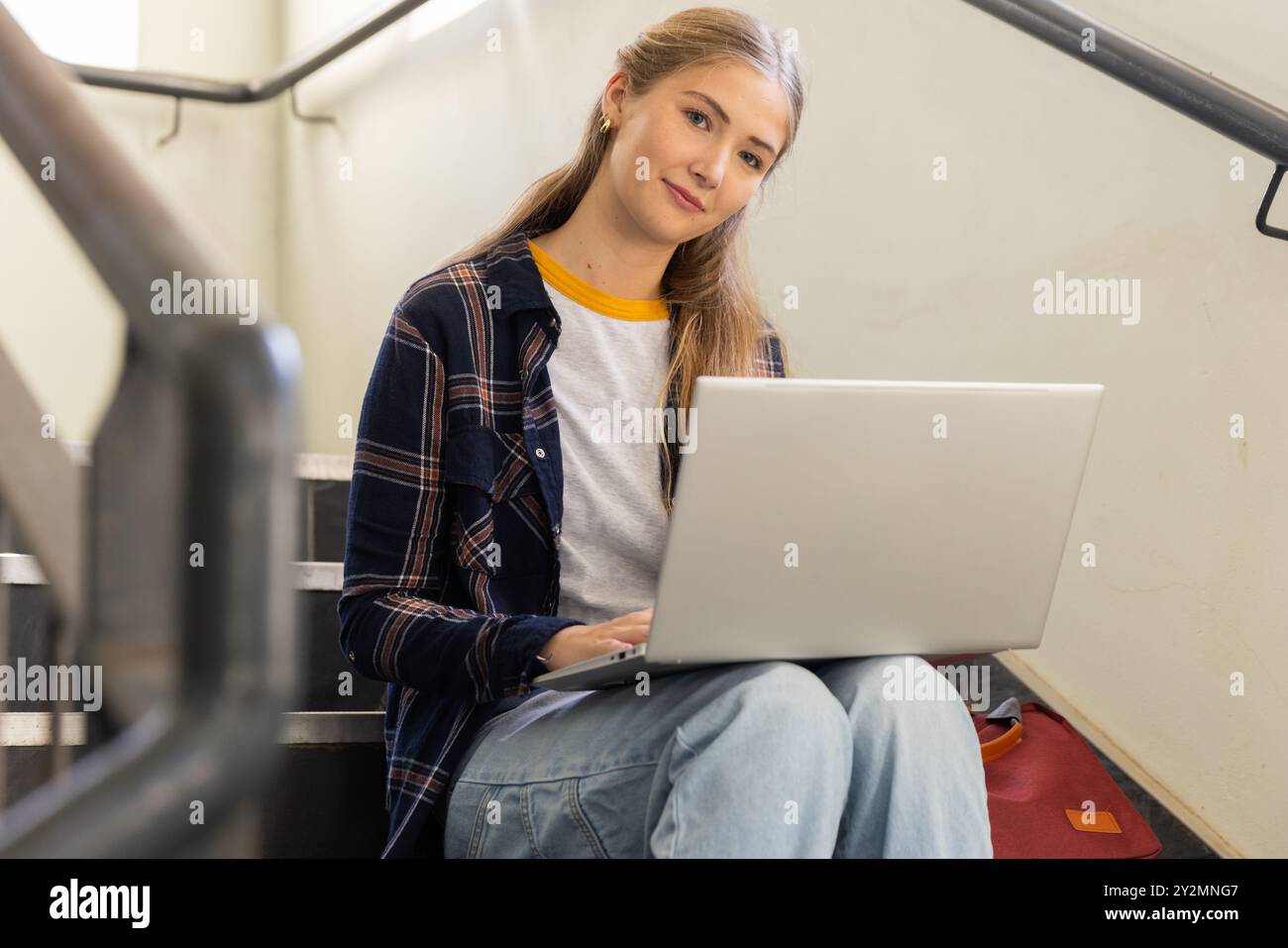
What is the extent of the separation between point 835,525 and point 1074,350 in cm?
81

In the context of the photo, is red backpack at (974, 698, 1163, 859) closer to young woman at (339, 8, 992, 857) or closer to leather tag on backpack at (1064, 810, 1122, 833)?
leather tag on backpack at (1064, 810, 1122, 833)

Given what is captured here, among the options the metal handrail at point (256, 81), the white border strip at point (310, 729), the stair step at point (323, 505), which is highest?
the metal handrail at point (256, 81)

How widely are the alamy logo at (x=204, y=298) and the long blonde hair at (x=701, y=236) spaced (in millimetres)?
828

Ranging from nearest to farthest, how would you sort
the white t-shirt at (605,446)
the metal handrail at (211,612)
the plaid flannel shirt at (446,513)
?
1. the metal handrail at (211,612)
2. the plaid flannel shirt at (446,513)
3. the white t-shirt at (605,446)

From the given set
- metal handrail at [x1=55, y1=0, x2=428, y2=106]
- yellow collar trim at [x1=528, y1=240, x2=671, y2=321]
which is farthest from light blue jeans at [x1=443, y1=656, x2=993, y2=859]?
metal handrail at [x1=55, y1=0, x2=428, y2=106]

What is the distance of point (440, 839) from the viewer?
3.60 ft

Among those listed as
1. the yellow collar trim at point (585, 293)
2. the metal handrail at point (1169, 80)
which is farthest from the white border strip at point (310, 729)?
the metal handrail at point (1169, 80)

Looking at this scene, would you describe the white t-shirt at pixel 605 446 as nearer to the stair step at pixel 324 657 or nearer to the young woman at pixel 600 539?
the young woman at pixel 600 539

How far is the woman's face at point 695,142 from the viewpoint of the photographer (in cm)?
123

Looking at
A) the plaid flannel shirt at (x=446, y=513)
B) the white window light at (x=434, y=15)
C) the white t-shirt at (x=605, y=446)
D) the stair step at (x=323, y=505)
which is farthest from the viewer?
the white window light at (x=434, y=15)

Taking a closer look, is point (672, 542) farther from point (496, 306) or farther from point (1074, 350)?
point (1074, 350)

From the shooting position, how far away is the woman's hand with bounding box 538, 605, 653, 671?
0.91m
